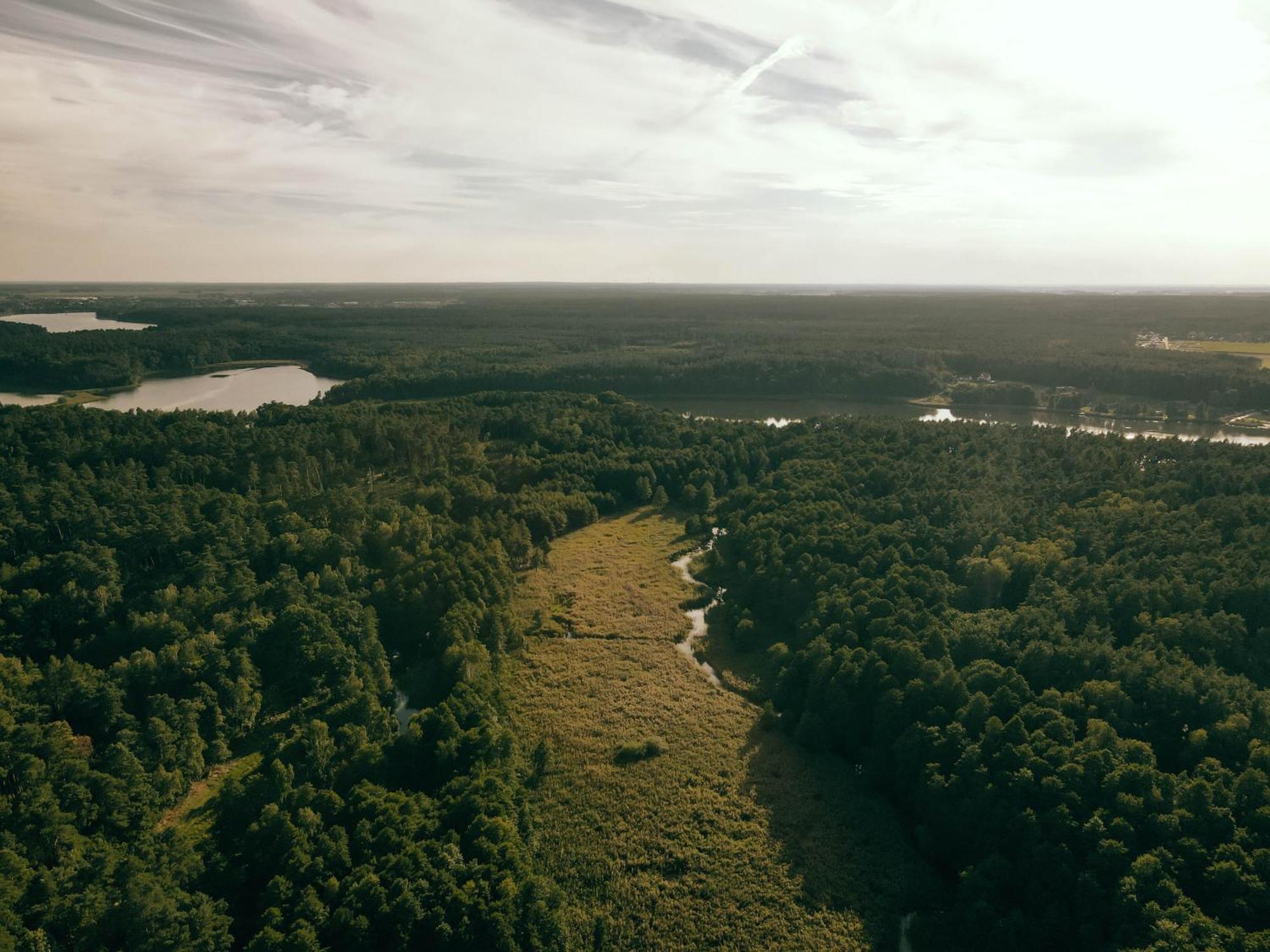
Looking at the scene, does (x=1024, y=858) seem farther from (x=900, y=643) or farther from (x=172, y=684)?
(x=172, y=684)

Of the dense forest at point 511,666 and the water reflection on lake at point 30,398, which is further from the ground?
the water reflection on lake at point 30,398

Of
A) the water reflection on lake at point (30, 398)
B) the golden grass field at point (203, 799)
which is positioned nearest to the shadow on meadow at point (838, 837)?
the golden grass field at point (203, 799)

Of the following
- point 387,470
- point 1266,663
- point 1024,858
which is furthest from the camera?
point 387,470

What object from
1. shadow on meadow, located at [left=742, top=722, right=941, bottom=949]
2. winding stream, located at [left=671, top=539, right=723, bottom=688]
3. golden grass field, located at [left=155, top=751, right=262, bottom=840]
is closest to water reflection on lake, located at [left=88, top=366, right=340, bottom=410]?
winding stream, located at [left=671, top=539, right=723, bottom=688]

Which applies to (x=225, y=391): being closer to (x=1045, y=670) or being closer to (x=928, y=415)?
(x=928, y=415)

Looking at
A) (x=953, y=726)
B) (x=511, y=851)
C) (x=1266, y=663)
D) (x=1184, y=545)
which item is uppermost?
(x=1184, y=545)

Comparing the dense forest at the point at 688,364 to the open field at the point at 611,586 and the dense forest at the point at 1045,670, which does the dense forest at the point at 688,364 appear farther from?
the open field at the point at 611,586

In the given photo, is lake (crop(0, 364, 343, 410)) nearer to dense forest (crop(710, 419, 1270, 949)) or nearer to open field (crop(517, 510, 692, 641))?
open field (crop(517, 510, 692, 641))

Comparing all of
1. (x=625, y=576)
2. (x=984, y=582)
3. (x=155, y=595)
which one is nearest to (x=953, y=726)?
(x=984, y=582)
